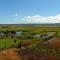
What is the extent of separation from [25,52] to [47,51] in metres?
2.15

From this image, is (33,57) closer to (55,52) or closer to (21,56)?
(21,56)

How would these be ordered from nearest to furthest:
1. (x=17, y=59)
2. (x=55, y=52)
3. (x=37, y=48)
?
(x=17, y=59) < (x=55, y=52) < (x=37, y=48)

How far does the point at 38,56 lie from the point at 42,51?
5.37ft

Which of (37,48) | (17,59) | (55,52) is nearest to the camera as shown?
(17,59)

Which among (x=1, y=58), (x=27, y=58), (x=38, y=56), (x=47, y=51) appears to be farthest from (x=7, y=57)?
(x=47, y=51)

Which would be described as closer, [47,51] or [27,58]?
→ [27,58]

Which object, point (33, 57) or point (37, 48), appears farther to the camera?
point (37, 48)

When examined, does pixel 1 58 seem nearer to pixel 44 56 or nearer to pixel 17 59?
pixel 17 59

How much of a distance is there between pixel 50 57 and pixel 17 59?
2859 mm

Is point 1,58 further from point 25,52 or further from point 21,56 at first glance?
point 25,52

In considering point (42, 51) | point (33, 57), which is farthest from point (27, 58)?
point (42, 51)

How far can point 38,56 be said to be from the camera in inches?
645

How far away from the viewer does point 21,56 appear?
1645 centimetres

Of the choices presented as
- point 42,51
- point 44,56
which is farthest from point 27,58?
point 42,51
